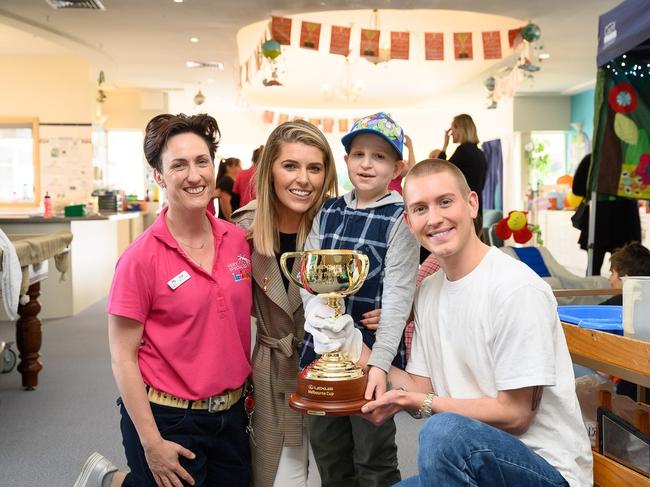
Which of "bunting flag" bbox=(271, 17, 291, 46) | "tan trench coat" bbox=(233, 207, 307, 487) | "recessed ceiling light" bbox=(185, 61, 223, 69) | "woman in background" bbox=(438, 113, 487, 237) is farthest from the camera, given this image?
"recessed ceiling light" bbox=(185, 61, 223, 69)

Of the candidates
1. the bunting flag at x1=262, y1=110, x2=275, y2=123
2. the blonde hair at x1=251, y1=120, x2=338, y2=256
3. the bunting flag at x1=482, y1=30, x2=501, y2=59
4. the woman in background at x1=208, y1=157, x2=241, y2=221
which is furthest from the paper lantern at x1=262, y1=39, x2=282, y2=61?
the bunting flag at x1=262, y1=110, x2=275, y2=123

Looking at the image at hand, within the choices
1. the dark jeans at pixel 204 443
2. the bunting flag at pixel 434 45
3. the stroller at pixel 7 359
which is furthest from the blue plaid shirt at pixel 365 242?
the bunting flag at pixel 434 45

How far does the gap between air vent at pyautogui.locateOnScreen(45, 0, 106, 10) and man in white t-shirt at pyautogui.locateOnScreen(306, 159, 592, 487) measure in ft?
19.1

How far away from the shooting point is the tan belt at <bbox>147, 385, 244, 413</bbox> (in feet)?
5.94

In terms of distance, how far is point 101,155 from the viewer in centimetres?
1208

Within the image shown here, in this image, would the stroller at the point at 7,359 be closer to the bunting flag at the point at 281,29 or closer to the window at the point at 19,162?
the bunting flag at the point at 281,29

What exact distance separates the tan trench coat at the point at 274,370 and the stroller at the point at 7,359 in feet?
10.7

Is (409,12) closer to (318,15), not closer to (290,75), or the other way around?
(318,15)

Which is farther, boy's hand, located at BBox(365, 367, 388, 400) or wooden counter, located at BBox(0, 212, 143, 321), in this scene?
wooden counter, located at BBox(0, 212, 143, 321)

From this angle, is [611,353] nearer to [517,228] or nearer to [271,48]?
[517,228]

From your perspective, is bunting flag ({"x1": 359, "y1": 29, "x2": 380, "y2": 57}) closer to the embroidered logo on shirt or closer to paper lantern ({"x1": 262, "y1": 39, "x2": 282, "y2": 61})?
paper lantern ({"x1": 262, "y1": 39, "x2": 282, "y2": 61})

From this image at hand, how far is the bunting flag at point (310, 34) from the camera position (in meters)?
7.34

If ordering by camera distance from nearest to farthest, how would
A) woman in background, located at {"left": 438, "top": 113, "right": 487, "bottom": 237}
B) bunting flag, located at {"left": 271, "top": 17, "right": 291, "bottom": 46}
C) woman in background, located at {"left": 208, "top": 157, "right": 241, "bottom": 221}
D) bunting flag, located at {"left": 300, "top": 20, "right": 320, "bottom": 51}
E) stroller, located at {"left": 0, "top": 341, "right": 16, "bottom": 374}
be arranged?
stroller, located at {"left": 0, "top": 341, "right": 16, "bottom": 374}, woman in background, located at {"left": 438, "top": 113, "right": 487, "bottom": 237}, woman in background, located at {"left": 208, "top": 157, "right": 241, "bottom": 221}, bunting flag, located at {"left": 271, "top": 17, "right": 291, "bottom": 46}, bunting flag, located at {"left": 300, "top": 20, "right": 320, "bottom": 51}

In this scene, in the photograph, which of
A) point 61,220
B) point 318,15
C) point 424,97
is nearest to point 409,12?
point 318,15
